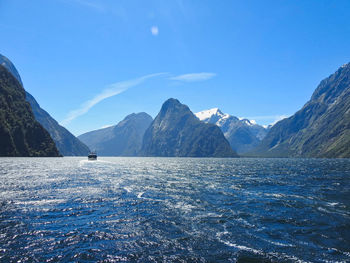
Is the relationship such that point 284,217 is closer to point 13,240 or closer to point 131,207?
point 131,207

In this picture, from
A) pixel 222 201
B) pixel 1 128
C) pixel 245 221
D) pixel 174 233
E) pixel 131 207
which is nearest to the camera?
pixel 174 233

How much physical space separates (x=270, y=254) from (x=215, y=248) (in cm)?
463

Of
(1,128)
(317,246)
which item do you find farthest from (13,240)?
(1,128)

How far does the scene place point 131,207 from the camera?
114 ft

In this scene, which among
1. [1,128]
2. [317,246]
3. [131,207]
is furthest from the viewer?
[1,128]

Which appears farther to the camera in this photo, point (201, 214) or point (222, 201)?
point (222, 201)

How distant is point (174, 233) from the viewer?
23.5 meters

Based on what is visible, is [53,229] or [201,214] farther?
[201,214]

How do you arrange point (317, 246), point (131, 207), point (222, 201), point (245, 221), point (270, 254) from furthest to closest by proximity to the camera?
point (222, 201) < point (131, 207) < point (245, 221) < point (317, 246) < point (270, 254)

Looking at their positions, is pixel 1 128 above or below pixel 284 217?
above

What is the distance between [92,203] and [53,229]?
12830mm

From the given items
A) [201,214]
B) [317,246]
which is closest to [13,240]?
[201,214]

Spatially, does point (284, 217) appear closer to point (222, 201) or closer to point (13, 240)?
point (222, 201)

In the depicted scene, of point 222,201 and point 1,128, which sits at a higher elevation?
point 1,128
